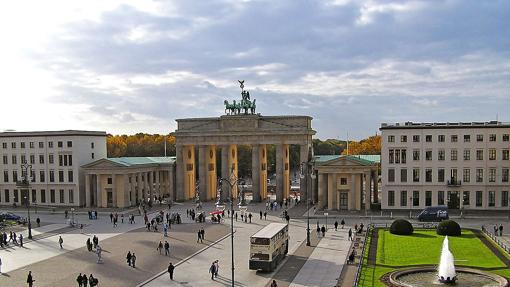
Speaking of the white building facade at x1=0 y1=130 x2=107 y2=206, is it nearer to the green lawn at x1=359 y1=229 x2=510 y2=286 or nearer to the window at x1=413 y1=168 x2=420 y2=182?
the window at x1=413 y1=168 x2=420 y2=182

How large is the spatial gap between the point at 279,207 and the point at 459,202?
29549mm

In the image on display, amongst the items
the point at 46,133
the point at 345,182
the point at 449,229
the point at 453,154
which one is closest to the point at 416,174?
the point at 453,154

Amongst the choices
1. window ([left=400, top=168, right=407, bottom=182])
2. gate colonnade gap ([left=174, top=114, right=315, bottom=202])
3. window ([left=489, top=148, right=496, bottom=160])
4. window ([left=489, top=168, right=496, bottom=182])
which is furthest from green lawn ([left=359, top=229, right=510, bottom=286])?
gate colonnade gap ([left=174, top=114, right=315, bottom=202])

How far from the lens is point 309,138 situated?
324 feet

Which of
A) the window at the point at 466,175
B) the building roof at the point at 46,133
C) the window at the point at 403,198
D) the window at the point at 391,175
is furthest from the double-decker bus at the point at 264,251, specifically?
the building roof at the point at 46,133

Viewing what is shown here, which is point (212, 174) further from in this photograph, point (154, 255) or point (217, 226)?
point (154, 255)

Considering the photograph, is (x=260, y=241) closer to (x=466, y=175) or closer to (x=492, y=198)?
(x=466, y=175)

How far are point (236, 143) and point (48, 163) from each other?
34.8 metres

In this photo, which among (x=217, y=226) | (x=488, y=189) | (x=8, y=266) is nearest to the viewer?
(x=8, y=266)

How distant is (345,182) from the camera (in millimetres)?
86875

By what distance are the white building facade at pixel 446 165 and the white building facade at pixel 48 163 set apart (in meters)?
53.7

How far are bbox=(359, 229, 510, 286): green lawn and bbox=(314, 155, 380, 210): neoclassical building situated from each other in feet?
69.0

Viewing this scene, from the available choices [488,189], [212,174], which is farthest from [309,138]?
[488,189]

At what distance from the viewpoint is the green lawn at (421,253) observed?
45625 millimetres
